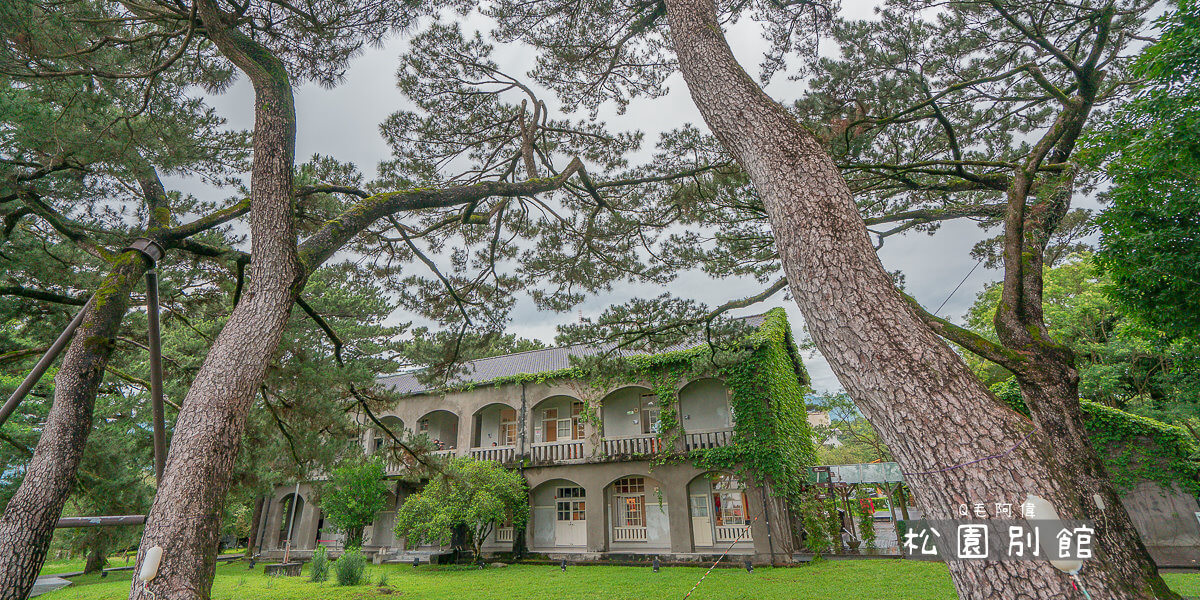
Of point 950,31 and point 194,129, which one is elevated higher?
point 950,31

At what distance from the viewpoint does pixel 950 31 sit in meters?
5.43

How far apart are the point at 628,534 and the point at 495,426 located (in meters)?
6.32

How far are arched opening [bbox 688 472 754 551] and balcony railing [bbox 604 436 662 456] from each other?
1509mm

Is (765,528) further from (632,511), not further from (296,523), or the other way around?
(296,523)

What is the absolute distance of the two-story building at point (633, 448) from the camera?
13.1 meters

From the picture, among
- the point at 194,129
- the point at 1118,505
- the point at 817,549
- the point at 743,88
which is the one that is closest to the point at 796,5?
the point at 743,88

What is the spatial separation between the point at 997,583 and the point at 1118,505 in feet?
7.06

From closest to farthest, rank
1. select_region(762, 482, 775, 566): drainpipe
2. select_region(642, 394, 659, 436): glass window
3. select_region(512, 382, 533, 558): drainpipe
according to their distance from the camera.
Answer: select_region(762, 482, 775, 566): drainpipe, select_region(512, 382, 533, 558): drainpipe, select_region(642, 394, 659, 436): glass window

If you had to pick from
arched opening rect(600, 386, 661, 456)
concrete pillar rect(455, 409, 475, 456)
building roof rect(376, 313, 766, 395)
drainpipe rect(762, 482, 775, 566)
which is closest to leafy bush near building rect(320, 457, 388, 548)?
concrete pillar rect(455, 409, 475, 456)

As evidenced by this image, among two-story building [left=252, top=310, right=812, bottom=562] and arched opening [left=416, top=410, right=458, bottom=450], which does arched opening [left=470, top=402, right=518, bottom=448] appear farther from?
arched opening [left=416, top=410, right=458, bottom=450]

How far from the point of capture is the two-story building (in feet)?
42.9

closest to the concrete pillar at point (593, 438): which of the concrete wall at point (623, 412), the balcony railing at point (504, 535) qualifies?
the concrete wall at point (623, 412)

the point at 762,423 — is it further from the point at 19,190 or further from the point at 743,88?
the point at 19,190

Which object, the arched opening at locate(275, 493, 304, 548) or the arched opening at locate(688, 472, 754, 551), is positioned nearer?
the arched opening at locate(688, 472, 754, 551)
